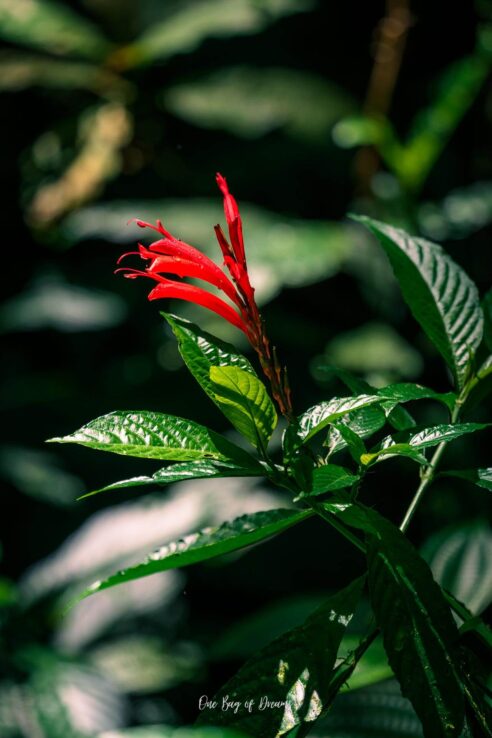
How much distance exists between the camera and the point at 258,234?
1.71 m

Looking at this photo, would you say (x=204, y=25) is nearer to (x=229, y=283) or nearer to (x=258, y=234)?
(x=258, y=234)

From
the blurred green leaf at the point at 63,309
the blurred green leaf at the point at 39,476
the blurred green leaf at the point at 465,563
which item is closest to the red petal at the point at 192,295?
the blurred green leaf at the point at 465,563

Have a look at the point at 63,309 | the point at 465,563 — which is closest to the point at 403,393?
the point at 465,563

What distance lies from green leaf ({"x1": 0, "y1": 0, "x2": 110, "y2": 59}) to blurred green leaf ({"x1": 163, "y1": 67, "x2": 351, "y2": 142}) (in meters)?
0.23

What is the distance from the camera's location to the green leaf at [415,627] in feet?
A: 1.25

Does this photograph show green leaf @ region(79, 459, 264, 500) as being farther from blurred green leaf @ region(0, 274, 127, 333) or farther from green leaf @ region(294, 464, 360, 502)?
blurred green leaf @ region(0, 274, 127, 333)

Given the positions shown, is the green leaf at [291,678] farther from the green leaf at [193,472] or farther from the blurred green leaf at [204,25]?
the blurred green leaf at [204,25]

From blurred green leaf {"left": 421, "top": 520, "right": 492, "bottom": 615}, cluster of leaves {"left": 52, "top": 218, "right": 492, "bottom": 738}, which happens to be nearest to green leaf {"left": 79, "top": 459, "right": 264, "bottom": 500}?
cluster of leaves {"left": 52, "top": 218, "right": 492, "bottom": 738}

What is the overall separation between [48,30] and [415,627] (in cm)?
204

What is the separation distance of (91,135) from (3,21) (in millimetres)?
421

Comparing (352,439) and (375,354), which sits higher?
(352,439)

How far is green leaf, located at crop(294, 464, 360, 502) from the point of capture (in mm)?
369

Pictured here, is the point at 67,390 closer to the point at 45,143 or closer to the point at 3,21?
the point at 45,143

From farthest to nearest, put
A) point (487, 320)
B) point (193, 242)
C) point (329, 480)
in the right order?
1. point (193, 242)
2. point (487, 320)
3. point (329, 480)
